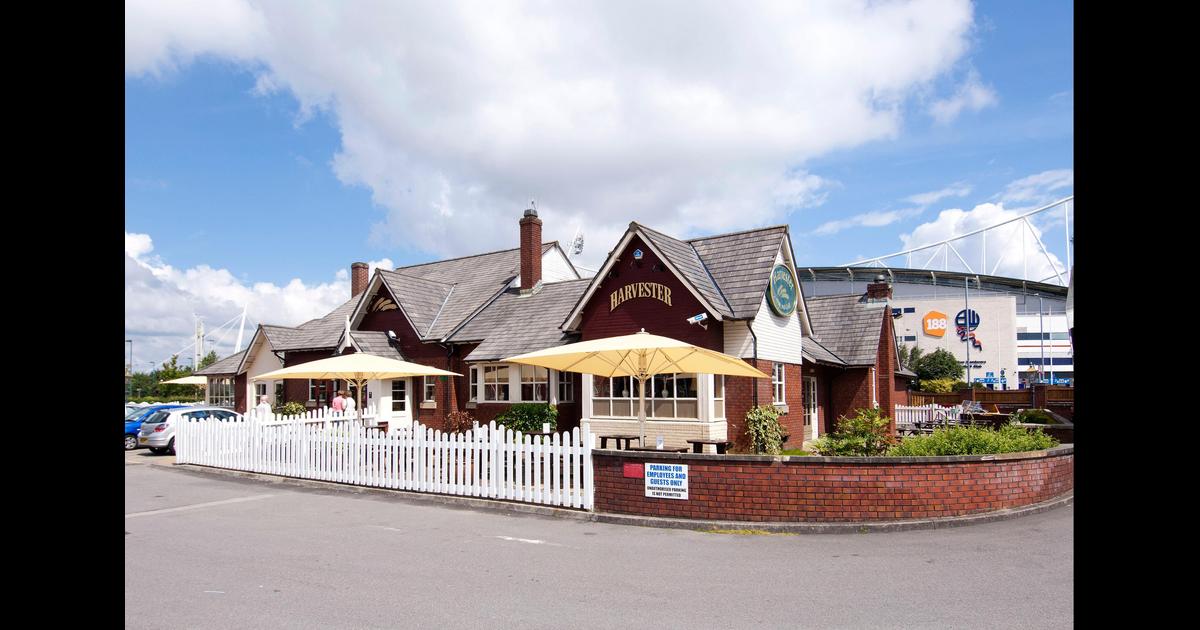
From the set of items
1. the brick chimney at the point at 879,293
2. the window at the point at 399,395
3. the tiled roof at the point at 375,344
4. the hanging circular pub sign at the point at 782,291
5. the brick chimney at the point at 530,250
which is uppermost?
the brick chimney at the point at 530,250

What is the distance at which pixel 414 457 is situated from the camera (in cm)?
1402

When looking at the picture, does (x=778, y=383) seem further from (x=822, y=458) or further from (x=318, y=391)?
(x=318, y=391)

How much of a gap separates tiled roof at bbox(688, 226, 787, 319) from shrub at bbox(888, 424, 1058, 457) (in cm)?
815

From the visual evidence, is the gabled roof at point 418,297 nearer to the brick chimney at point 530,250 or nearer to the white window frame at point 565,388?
the brick chimney at point 530,250

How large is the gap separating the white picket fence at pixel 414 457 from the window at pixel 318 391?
10491 millimetres

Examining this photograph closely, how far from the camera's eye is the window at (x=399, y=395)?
27734 millimetres

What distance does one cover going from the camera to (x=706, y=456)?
34.9 feet

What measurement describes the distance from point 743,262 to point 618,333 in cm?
418

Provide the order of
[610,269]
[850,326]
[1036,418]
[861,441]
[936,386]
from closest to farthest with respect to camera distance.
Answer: [861,441] → [1036,418] → [610,269] → [850,326] → [936,386]

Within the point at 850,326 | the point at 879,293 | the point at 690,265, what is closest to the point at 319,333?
the point at 690,265

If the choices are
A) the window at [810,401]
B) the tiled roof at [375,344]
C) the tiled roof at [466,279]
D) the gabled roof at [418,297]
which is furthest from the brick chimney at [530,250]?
the window at [810,401]
